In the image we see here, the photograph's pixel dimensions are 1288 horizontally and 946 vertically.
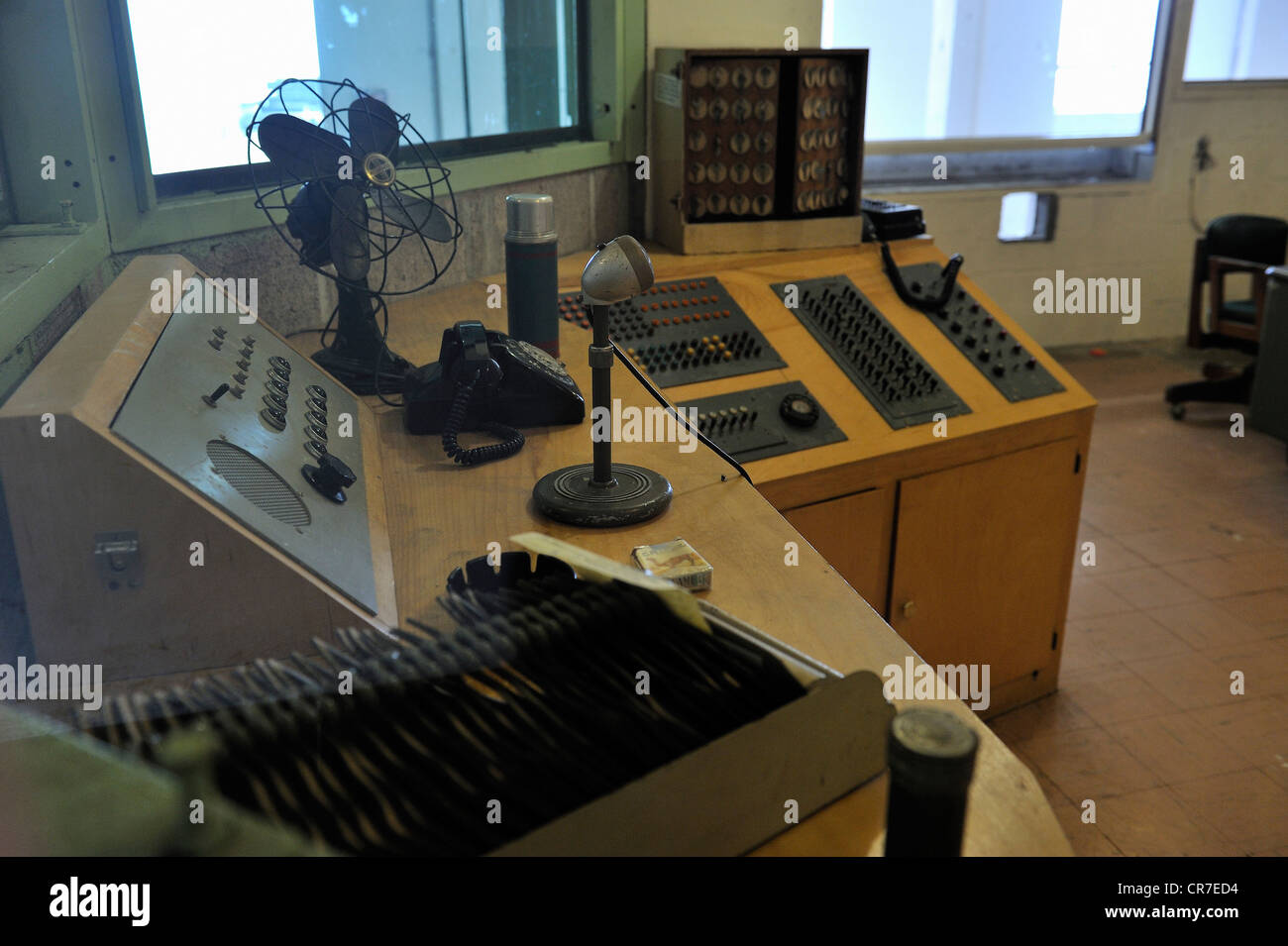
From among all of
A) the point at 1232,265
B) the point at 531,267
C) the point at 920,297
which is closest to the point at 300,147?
the point at 531,267

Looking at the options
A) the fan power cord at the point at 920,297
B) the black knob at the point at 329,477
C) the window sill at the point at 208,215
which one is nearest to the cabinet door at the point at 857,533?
the fan power cord at the point at 920,297

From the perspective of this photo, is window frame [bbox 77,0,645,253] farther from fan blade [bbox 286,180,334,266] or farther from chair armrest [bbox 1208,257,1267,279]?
chair armrest [bbox 1208,257,1267,279]

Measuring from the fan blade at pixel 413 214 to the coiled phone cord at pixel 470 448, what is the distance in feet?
1.31

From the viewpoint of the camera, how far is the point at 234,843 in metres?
0.65

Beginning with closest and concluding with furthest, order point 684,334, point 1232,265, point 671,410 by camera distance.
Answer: point 671,410, point 684,334, point 1232,265

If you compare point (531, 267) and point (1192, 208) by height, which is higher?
point (531, 267)

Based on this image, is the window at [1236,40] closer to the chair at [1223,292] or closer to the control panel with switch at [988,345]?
the chair at [1223,292]

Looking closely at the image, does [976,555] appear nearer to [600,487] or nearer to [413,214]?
[600,487]

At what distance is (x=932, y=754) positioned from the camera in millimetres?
638

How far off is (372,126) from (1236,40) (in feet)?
18.1

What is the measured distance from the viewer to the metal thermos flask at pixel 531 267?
1.87 metres

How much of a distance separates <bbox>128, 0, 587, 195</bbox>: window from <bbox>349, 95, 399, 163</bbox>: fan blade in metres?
0.38

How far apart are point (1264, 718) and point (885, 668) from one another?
1.99 m
